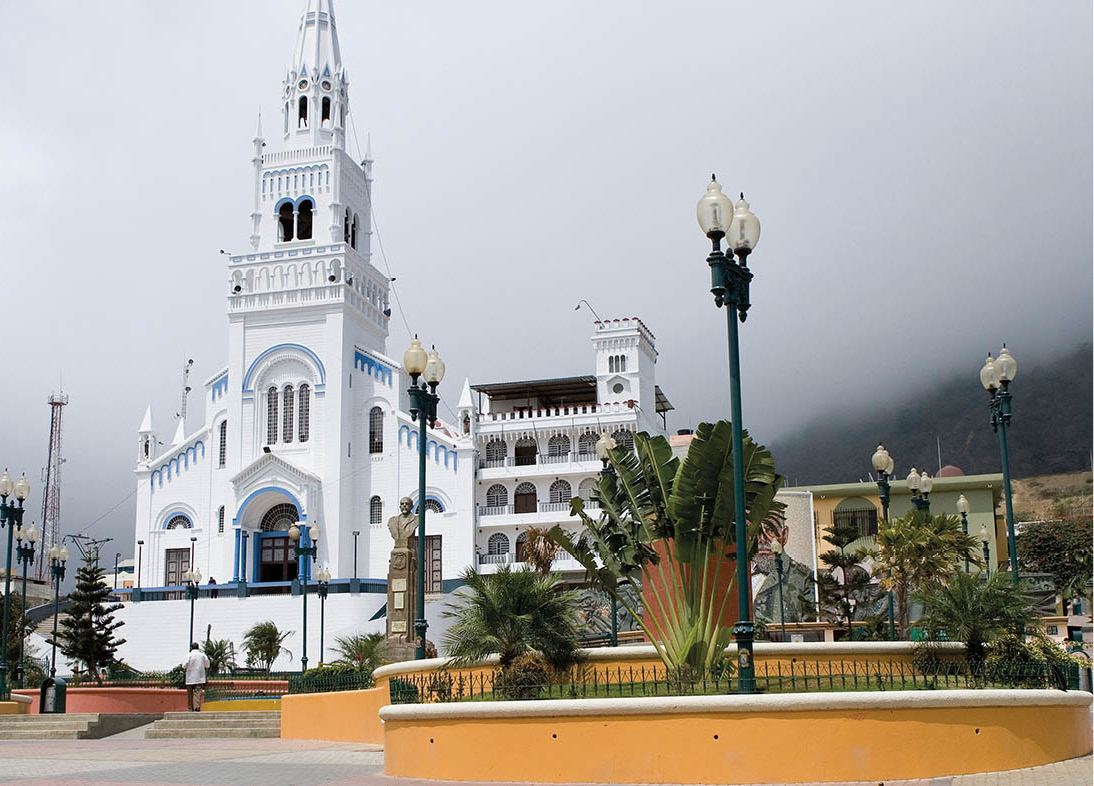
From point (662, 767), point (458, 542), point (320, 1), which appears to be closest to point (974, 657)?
point (662, 767)

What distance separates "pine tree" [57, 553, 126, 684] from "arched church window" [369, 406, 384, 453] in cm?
1501

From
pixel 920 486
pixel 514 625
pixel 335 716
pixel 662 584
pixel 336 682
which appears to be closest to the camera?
pixel 514 625

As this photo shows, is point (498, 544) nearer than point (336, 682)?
No

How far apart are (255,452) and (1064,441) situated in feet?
309

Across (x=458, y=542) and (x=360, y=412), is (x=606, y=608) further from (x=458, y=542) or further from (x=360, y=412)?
(x=360, y=412)

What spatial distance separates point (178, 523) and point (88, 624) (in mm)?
13910

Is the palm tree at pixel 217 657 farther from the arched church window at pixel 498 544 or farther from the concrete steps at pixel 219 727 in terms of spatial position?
the arched church window at pixel 498 544

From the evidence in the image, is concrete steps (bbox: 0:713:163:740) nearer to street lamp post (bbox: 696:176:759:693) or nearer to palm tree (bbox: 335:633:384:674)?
palm tree (bbox: 335:633:384:674)

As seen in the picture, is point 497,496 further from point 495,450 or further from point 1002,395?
point 1002,395

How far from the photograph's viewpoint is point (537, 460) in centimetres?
5797

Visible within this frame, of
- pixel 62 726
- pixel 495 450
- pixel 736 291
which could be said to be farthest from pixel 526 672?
pixel 495 450

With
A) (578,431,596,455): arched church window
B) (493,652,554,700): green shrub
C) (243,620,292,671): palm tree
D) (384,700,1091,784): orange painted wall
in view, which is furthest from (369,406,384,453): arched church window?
(384,700,1091,784): orange painted wall

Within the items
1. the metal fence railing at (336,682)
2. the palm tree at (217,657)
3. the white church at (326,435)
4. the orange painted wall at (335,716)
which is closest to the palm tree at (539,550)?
the white church at (326,435)

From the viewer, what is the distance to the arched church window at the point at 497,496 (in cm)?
5803
